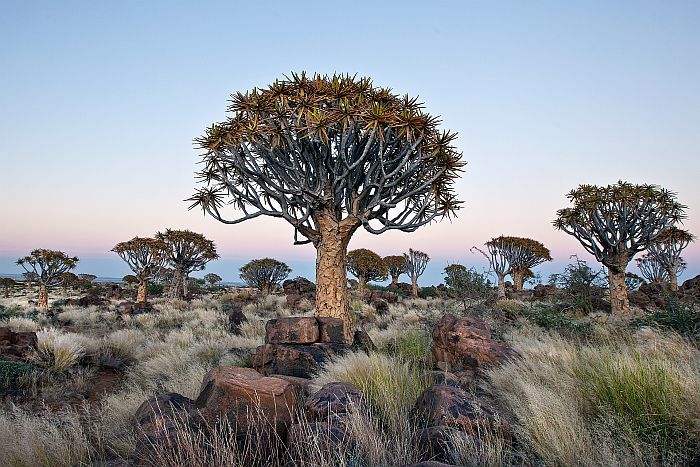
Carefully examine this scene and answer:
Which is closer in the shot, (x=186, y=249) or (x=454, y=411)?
(x=454, y=411)

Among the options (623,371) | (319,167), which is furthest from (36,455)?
(319,167)

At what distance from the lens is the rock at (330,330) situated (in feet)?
26.2

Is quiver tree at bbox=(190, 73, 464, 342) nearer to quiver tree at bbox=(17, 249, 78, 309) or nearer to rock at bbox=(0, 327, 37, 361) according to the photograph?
rock at bbox=(0, 327, 37, 361)

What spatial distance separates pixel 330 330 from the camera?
8086 mm

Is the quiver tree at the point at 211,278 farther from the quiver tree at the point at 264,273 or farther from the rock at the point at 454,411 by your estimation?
the rock at the point at 454,411

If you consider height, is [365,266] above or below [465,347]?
above

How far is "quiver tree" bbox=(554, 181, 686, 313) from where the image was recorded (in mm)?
17172

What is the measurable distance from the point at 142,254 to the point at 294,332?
22.4 meters

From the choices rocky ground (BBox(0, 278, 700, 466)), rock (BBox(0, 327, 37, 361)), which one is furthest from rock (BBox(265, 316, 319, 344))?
rock (BBox(0, 327, 37, 361))

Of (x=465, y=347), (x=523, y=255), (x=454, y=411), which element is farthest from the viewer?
(x=523, y=255)

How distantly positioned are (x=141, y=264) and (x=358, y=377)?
2561 cm

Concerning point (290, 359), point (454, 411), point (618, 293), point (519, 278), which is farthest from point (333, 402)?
point (519, 278)

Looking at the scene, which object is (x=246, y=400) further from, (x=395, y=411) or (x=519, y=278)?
(x=519, y=278)

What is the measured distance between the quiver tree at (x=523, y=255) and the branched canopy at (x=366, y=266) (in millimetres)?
10607
